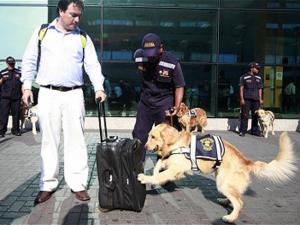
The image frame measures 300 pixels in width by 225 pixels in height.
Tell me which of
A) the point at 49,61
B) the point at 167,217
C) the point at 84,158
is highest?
the point at 49,61

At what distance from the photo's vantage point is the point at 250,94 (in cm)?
1432

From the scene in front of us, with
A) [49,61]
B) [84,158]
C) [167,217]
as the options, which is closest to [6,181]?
[84,158]

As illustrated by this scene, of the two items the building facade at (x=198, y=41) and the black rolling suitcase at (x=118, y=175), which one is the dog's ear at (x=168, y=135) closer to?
the black rolling suitcase at (x=118, y=175)

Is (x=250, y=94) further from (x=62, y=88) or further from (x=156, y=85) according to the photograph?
(x=62, y=88)

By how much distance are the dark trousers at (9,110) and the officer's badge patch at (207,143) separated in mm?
8390

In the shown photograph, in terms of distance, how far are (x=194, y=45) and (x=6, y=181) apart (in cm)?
1017

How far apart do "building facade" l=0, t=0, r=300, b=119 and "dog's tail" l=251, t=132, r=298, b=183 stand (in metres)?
10.6

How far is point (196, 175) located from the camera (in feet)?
25.5

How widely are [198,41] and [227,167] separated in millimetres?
11227

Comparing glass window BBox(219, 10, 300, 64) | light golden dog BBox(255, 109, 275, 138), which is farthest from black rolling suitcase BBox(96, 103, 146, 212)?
glass window BBox(219, 10, 300, 64)

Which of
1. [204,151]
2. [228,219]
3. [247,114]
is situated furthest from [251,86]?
[228,219]

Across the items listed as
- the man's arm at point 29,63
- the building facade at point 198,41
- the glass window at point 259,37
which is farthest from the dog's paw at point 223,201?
the glass window at point 259,37

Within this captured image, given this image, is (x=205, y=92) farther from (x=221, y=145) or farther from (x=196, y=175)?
(x=221, y=145)

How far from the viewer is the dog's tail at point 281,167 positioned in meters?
5.31
